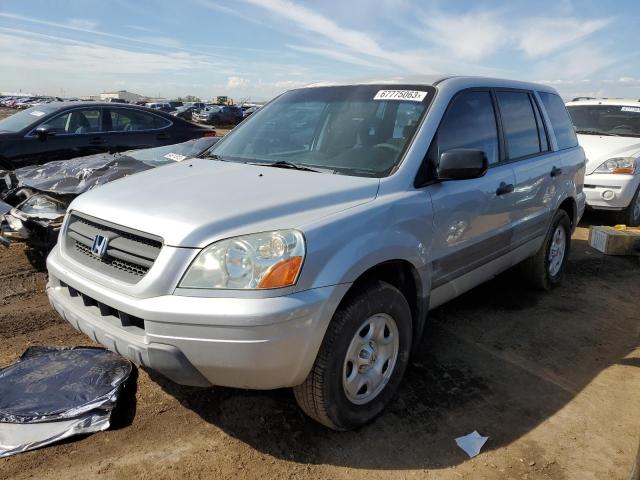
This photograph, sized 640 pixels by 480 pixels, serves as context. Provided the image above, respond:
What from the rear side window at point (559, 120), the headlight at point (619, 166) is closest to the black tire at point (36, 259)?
the rear side window at point (559, 120)

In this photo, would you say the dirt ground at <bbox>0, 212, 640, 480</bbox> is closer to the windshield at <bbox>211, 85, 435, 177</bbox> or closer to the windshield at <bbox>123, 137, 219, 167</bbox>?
the windshield at <bbox>211, 85, 435, 177</bbox>

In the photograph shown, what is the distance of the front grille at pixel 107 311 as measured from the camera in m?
2.27

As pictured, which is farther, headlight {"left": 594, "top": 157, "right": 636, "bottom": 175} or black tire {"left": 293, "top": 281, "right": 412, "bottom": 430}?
headlight {"left": 594, "top": 157, "right": 636, "bottom": 175}

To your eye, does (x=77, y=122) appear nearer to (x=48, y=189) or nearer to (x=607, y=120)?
(x=48, y=189)

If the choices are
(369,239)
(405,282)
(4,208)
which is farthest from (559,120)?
(4,208)

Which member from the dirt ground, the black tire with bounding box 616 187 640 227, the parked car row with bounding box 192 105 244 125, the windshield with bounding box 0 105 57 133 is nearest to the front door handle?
the dirt ground

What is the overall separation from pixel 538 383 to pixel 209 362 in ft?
7.11

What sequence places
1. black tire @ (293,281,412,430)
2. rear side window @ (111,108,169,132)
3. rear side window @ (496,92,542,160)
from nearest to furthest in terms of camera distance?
1. black tire @ (293,281,412,430)
2. rear side window @ (496,92,542,160)
3. rear side window @ (111,108,169,132)

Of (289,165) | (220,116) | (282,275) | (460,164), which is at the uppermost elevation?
(460,164)

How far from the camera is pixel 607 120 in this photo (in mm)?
8195

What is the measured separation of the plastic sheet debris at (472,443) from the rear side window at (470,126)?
5.18 ft

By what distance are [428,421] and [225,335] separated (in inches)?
52.7

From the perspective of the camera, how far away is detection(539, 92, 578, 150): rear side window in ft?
15.1

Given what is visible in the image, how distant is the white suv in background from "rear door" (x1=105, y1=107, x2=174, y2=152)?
6.17 m
